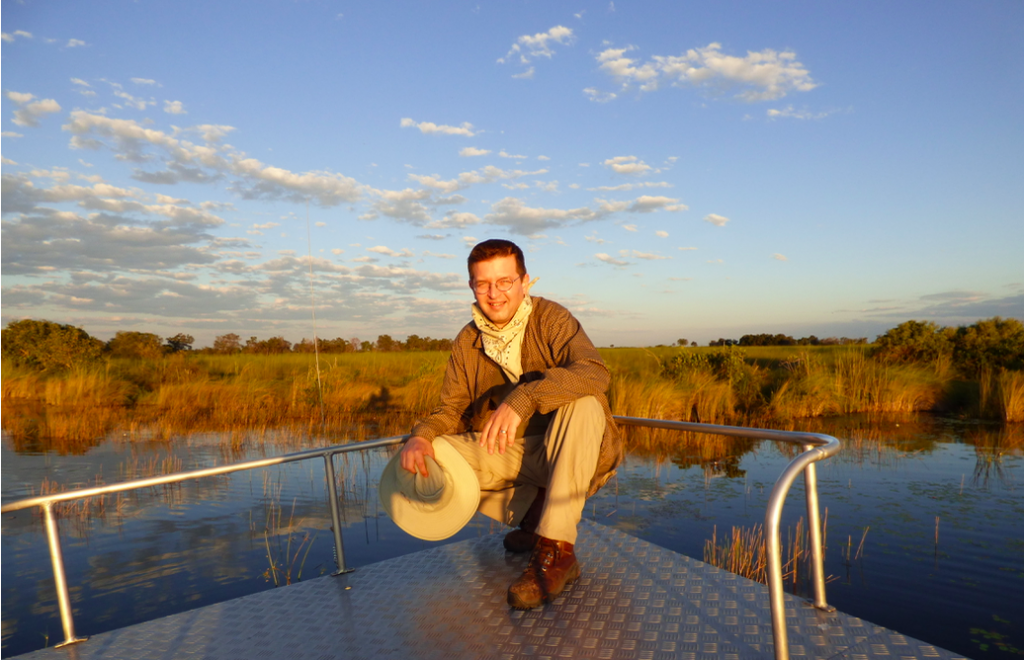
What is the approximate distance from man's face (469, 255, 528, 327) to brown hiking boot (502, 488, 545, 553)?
0.85m

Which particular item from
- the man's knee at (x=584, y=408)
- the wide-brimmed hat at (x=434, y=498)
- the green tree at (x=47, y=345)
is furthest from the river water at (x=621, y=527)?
the green tree at (x=47, y=345)

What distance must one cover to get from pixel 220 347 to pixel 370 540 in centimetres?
2525

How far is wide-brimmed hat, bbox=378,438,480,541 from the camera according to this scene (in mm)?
2408

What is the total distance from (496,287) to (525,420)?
0.59 metres

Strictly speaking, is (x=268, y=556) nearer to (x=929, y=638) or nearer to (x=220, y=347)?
(x=929, y=638)

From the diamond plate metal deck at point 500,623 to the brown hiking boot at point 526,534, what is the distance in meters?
0.13

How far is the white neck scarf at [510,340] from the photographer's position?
8.68ft

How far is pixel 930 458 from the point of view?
895 cm

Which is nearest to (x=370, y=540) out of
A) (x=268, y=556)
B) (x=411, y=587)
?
(x=268, y=556)

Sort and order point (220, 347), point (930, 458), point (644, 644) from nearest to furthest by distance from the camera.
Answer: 1. point (644, 644)
2. point (930, 458)
3. point (220, 347)

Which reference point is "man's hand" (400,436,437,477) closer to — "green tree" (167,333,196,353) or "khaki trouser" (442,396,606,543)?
"khaki trouser" (442,396,606,543)

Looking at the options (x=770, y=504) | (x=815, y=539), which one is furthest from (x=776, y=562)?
(x=815, y=539)

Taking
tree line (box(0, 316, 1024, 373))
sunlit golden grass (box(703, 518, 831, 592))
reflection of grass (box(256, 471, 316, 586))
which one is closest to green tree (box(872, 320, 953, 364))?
tree line (box(0, 316, 1024, 373))

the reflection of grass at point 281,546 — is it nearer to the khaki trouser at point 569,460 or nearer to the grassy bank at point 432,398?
the khaki trouser at point 569,460
